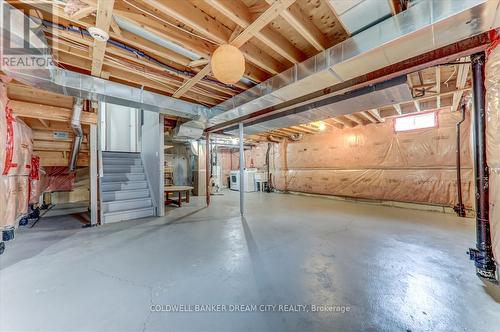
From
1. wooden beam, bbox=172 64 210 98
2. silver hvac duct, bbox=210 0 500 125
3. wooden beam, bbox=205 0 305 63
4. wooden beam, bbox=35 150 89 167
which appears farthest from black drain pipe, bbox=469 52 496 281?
wooden beam, bbox=35 150 89 167

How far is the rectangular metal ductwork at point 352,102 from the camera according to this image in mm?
2494

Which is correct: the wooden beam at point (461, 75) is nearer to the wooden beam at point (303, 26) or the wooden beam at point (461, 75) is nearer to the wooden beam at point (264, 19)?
the wooden beam at point (303, 26)

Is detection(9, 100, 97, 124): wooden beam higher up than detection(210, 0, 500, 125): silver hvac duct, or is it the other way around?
detection(210, 0, 500, 125): silver hvac duct

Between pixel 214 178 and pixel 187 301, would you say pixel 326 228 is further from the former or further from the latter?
pixel 214 178

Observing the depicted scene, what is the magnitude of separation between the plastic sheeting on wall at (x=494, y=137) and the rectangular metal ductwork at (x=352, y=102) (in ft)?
2.87

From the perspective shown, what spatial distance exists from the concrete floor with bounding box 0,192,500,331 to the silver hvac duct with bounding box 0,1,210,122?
2.00 meters

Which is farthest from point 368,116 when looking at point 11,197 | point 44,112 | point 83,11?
point 11,197

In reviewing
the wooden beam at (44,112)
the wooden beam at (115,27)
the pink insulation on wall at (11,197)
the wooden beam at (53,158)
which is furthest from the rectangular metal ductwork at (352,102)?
the wooden beam at (53,158)

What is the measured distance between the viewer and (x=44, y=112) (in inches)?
116

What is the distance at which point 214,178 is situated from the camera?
26.6 ft

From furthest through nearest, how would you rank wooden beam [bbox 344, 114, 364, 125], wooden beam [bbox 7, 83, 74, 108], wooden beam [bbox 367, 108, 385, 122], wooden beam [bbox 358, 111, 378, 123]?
wooden beam [bbox 344, 114, 364, 125], wooden beam [bbox 358, 111, 378, 123], wooden beam [bbox 367, 108, 385, 122], wooden beam [bbox 7, 83, 74, 108]

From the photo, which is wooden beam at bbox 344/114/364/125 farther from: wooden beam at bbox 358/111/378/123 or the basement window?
the basement window

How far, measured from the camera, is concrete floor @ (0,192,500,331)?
127 cm

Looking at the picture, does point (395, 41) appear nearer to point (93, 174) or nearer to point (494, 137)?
point (494, 137)
